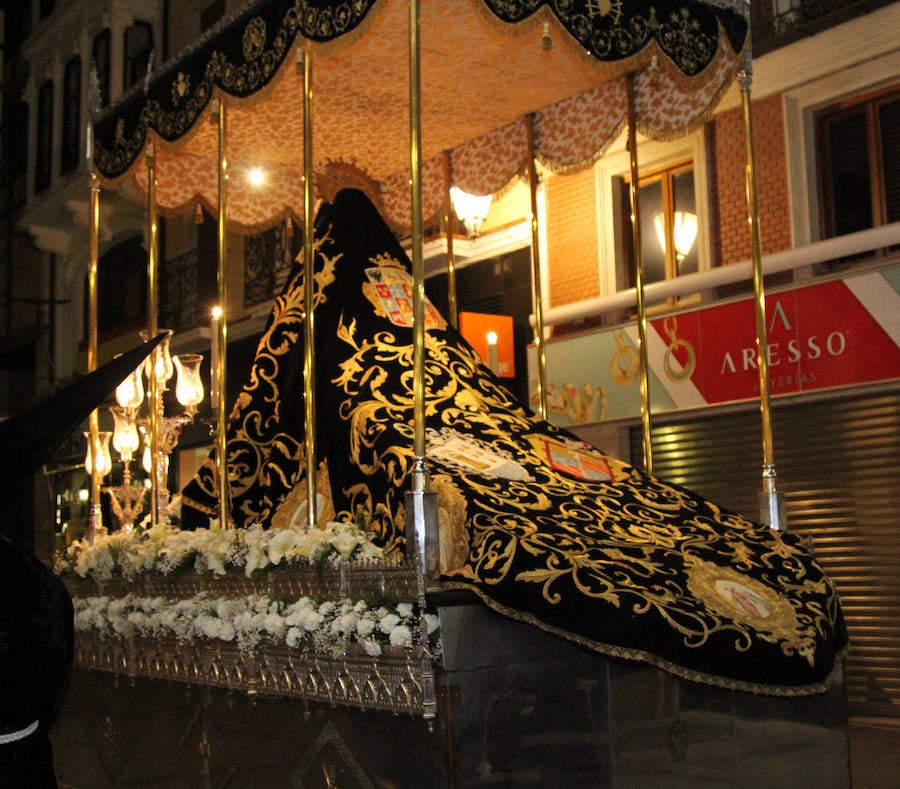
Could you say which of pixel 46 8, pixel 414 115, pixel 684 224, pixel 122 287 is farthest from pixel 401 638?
pixel 46 8

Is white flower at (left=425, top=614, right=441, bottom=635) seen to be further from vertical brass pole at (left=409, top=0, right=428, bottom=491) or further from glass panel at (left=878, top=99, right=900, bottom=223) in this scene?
glass panel at (left=878, top=99, right=900, bottom=223)

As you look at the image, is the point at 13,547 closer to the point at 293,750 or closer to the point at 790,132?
the point at 293,750

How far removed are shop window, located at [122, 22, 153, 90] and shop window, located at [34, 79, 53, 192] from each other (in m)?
2.18

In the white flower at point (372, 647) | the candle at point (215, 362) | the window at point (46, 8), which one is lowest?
the white flower at point (372, 647)

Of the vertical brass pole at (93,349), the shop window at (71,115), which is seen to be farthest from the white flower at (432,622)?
the shop window at (71,115)

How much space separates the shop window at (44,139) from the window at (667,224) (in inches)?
436

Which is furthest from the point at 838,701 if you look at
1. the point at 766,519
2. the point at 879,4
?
the point at 879,4

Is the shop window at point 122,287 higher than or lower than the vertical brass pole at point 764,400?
higher

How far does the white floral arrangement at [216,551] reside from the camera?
14.5 ft

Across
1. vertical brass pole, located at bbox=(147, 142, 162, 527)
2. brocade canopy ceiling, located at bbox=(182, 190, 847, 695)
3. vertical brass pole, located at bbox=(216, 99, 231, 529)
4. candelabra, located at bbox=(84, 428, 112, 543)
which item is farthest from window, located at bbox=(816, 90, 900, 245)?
candelabra, located at bbox=(84, 428, 112, 543)

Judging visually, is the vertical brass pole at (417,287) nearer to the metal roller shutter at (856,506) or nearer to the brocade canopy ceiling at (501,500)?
the brocade canopy ceiling at (501,500)

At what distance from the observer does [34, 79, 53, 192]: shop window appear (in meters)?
18.7

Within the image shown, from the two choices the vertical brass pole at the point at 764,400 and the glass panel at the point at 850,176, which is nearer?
the vertical brass pole at the point at 764,400

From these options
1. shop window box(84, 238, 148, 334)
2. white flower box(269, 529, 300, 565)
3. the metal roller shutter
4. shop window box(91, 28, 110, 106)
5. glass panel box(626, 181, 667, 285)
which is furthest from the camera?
shop window box(84, 238, 148, 334)
